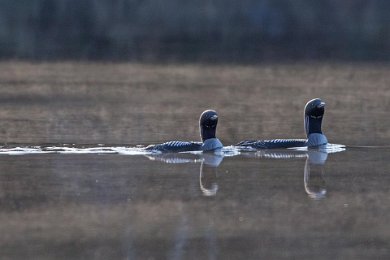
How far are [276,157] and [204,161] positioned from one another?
39.3 inches

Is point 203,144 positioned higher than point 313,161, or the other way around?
point 203,144

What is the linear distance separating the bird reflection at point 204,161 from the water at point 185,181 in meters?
0.02

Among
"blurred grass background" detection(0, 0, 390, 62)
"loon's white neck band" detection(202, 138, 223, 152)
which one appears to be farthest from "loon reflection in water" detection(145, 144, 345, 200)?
"blurred grass background" detection(0, 0, 390, 62)

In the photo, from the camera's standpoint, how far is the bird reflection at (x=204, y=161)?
1427 cm

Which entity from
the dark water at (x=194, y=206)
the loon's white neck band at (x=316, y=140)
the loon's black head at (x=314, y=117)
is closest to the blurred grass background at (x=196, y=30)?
the loon's black head at (x=314, y=117)

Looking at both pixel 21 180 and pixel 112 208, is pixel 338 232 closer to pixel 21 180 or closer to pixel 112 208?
pixel 112 208

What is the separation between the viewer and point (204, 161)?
16609mm

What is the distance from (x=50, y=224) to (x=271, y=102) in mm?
14469

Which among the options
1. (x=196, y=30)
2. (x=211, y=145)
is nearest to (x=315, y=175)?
(x=211, y=145)

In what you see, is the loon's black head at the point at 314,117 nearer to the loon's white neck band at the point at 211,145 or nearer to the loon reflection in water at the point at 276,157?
Result: the loon reflection in water at the point at 276,157

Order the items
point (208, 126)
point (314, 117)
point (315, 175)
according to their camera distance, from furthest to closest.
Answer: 1. point (314, 117)
2. point (208, 126)
3. point (315, 175)

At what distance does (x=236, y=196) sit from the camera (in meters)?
13.4

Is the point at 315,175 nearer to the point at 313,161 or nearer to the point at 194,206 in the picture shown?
the point at 313,161

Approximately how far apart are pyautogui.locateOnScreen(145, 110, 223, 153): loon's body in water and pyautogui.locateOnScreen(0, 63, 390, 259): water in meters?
0.18
